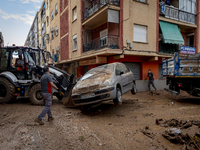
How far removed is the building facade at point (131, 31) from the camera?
1164 cm

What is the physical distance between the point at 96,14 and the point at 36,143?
11.1m

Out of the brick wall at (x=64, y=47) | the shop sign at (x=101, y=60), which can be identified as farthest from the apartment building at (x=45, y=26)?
the shop sign at (x=101, y=60)

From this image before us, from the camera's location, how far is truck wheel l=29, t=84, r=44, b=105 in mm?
7363

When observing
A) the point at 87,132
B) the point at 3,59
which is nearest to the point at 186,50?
the point at 87,132

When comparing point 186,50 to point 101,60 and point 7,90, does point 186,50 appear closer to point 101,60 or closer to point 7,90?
point 101,60

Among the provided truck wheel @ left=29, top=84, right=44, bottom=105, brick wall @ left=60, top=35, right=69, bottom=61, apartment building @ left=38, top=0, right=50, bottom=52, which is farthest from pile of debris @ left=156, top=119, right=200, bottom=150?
apartment building @ left=38, top=0, right=50, bottom=52

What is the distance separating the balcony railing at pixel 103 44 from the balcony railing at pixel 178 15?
5725mm

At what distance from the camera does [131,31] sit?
12008mm

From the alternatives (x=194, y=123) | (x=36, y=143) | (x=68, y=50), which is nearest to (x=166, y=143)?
(x=194, y=123)

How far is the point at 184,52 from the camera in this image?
14656 millimetres

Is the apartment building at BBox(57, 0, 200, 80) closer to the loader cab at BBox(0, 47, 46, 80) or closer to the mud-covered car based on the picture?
the loader cab at BBox(0, 47, 46, 80)

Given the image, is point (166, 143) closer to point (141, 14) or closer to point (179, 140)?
point (179, 140)

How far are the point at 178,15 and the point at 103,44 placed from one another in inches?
321

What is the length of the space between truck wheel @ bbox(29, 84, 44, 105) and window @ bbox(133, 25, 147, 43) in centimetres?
833
